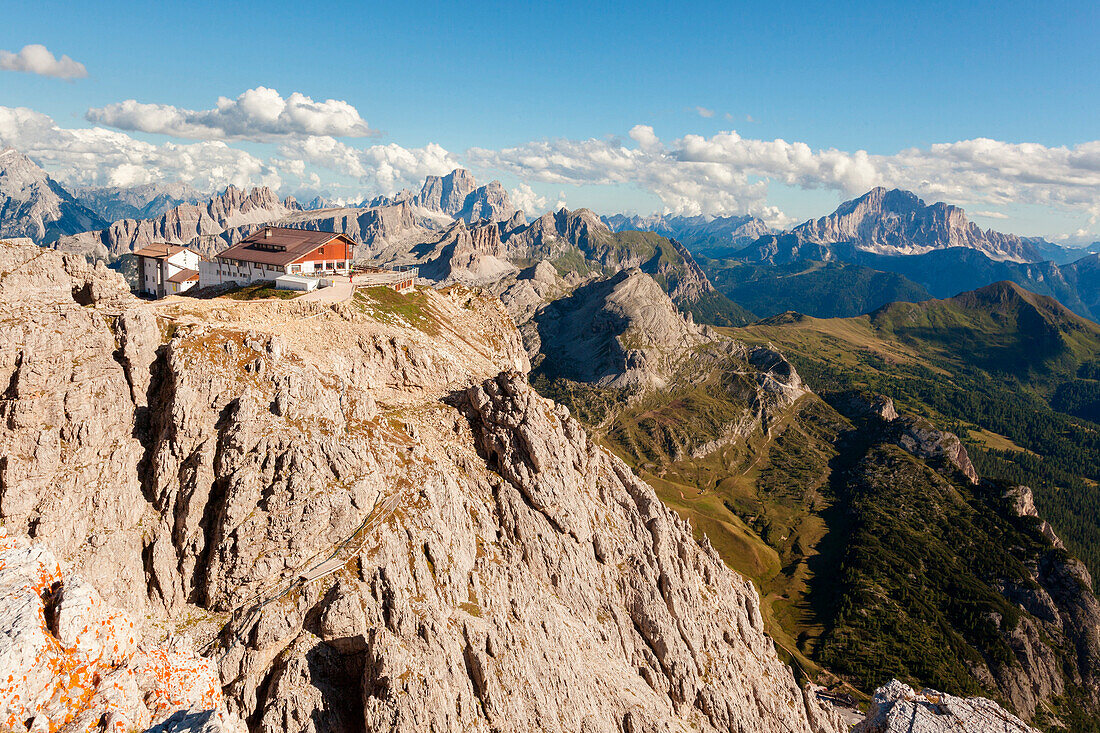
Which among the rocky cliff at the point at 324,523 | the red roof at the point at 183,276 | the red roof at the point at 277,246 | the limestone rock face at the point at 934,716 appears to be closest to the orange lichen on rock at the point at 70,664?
the rocky cliff at the point at 324,523

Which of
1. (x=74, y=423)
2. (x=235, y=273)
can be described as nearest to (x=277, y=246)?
(x=235, y=273)

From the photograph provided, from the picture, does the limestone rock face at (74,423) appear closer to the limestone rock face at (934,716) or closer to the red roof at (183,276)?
the red roof at (183,276)

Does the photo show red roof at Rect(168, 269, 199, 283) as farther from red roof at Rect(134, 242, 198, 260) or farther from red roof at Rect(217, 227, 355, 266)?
red roof at Rect(217, 227, 355, 266)

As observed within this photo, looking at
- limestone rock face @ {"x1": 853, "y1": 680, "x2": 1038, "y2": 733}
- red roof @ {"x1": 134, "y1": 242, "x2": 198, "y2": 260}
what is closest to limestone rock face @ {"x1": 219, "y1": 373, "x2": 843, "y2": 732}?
limestone rock face @ {"x1": 853, "y1": 680, "x2": 1038, "y2": 733}

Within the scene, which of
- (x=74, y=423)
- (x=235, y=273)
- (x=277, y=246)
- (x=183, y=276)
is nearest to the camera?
(x=74, y=423)

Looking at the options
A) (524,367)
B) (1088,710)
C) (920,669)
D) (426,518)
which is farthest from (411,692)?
(1088,710)

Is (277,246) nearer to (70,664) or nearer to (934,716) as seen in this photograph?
(70,664)

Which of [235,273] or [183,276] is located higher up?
[235,273]
